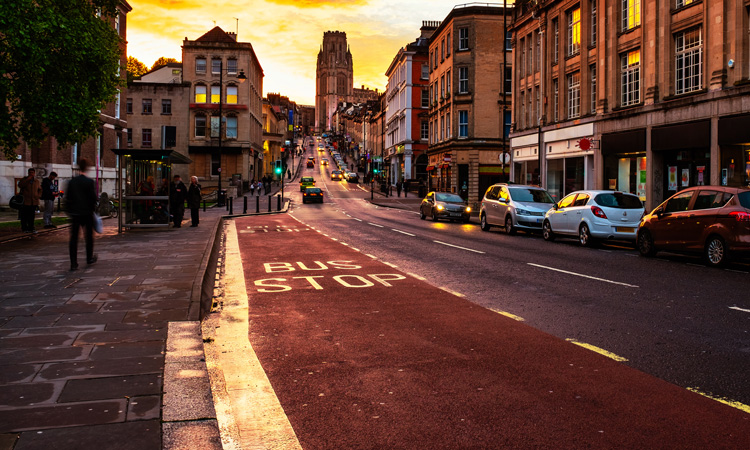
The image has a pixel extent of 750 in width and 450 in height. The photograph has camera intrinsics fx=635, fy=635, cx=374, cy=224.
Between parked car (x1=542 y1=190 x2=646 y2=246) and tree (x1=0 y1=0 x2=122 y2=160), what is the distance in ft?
49.2

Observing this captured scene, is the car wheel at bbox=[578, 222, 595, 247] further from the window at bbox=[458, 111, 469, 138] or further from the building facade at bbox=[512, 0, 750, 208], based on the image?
the window at bbox=[458, 111, 469, 138]

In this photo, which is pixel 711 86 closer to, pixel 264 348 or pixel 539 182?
pixel 539 182

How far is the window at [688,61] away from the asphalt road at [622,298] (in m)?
9.75

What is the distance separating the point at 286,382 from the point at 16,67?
16621mm

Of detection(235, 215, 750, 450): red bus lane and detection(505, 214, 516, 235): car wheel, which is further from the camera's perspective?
detection(505, 214, 516, 235): car wheel

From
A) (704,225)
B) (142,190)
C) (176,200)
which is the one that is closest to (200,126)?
(176,200)

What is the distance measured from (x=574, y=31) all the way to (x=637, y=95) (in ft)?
24.4

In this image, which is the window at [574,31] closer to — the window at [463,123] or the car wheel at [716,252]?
the window at [463,123]

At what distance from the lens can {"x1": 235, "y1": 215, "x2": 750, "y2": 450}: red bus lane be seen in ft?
13.0

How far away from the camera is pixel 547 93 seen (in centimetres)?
3628

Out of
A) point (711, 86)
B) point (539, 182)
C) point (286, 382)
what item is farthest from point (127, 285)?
point (539, 182)

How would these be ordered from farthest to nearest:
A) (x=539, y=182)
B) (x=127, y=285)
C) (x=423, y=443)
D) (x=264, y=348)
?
(x=539, y=182) → (x=127, y=285) → (x=264, y=348) → (x=423, y=443)

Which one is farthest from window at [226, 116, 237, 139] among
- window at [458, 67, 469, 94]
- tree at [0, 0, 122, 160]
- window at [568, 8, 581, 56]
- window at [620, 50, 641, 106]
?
tree at [0, 0, 122, 160]

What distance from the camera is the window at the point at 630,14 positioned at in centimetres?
2758
